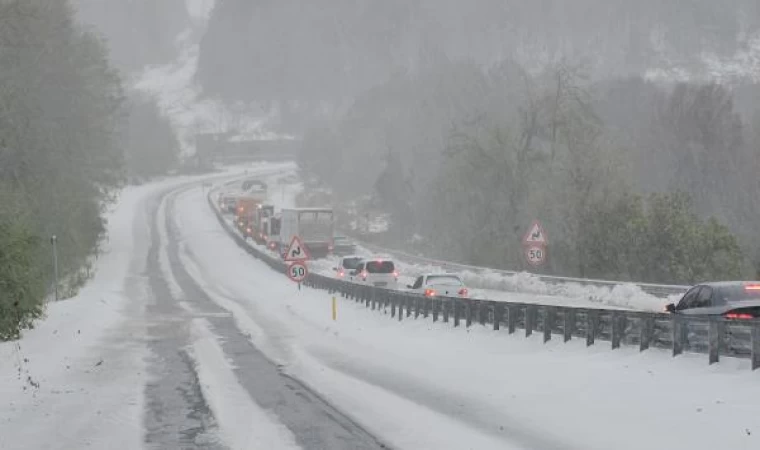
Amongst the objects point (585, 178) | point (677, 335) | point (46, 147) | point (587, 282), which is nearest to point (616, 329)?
Result: point (677, 335)

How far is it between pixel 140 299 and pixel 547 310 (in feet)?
108

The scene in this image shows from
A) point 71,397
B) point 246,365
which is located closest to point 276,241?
point 246,365

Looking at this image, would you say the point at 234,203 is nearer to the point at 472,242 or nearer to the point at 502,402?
the point at 472,242

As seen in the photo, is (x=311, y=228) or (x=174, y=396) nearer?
(x=174, y=396)

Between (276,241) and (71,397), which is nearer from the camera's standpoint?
(71,397)

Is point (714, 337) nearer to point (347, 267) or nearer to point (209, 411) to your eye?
point (209, 411)

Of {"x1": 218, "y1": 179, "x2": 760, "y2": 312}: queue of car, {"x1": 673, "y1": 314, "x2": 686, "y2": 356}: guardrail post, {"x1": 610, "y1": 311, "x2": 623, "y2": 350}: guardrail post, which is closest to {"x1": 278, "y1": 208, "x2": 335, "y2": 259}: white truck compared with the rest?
{"x1": 218, "y1": 179, "x2": 760, "y2": 312}: queue of car

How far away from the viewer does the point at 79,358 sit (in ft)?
90.0

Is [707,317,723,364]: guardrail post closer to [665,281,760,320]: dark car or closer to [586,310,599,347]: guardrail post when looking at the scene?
[665,281,760,320]: dark car

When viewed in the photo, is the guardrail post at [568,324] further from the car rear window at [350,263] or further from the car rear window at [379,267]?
the car rear window at [350,263]

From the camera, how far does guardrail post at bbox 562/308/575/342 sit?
74.3 ft

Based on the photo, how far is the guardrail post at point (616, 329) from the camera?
66.1 feet

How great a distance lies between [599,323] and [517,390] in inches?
101

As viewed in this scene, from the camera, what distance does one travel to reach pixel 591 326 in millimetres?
21547
